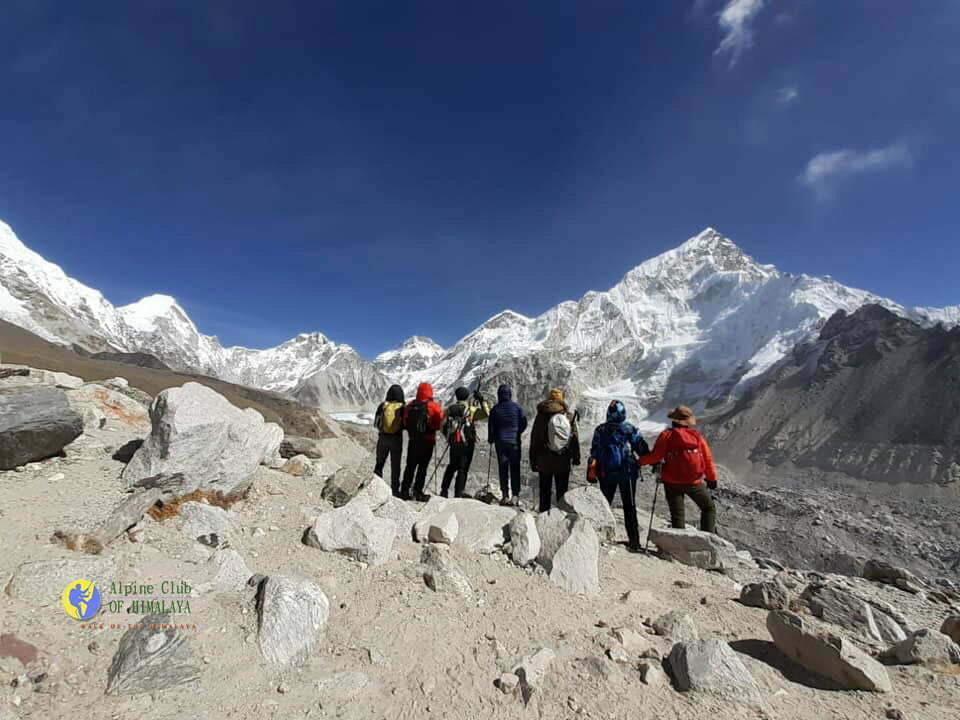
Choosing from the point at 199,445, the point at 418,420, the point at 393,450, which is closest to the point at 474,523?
the point at 418,420

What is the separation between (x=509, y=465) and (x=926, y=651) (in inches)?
234

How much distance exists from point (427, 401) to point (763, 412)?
93.2 metres

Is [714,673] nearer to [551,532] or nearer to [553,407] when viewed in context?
[551,532]

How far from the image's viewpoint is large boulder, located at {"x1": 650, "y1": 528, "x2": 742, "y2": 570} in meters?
6.80

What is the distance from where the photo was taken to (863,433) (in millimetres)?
62219

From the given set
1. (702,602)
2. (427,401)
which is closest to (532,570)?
(702,602)

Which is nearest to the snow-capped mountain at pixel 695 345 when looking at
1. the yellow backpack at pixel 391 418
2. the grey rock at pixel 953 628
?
the grey rock at pixel 953 628

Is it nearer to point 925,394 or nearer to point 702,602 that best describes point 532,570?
point 702,602

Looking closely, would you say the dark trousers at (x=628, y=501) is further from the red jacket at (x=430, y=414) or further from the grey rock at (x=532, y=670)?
the grey rock at (x=532, y=670)

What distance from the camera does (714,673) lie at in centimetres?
362

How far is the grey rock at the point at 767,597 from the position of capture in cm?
539

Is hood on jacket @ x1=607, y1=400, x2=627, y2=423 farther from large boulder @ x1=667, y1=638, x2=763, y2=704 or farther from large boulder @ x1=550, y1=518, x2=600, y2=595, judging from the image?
large boulder @ x1=667, y1=638, x2=763, y2=704

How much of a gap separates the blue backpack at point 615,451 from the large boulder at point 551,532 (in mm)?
1599

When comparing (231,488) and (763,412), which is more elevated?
(763,412)
